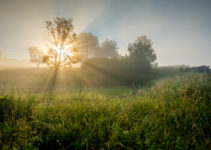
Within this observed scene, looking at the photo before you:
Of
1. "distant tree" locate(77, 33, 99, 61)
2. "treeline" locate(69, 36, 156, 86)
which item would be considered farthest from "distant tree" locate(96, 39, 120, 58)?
"treeline" locate(69, 36, 156, 86)

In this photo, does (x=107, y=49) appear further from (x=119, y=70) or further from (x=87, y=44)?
(x=119, y=70)

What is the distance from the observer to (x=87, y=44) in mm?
38688

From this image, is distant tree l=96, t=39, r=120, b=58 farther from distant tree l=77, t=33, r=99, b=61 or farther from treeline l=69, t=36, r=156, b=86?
treeline l=69, t=36, r=156, b=86

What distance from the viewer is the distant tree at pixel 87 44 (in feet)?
123

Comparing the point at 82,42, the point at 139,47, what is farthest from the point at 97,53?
the point at 139,47

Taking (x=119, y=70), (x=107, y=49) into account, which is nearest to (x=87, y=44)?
(x=107, y=49)

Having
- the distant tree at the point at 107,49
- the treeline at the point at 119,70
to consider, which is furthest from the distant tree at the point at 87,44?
the treeline at the point at 119,70

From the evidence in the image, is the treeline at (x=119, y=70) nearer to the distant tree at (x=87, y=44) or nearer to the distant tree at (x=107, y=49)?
the distant tree at (x=87, y=44)

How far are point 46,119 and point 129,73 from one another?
16416 millimetres

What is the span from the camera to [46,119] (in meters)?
2.88

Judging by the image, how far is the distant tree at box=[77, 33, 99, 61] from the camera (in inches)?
1480

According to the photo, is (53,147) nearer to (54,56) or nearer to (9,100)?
(9,100)

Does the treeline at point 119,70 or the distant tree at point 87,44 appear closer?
the treeline at point 119,70

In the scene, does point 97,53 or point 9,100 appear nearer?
point 9,100
